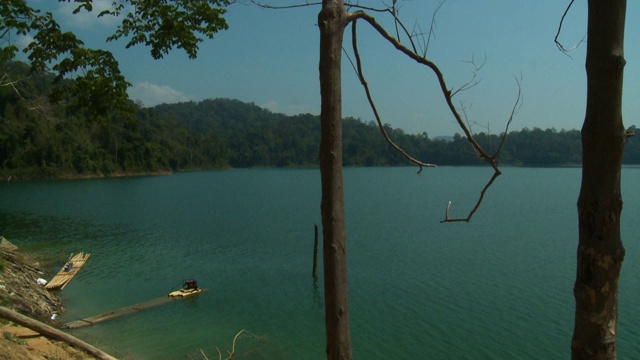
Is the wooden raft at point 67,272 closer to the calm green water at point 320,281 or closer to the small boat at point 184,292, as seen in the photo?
the calm green water at point 320,281

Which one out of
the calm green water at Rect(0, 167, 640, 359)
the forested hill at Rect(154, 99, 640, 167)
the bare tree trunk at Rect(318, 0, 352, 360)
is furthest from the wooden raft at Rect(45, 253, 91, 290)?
the forested hill at Rect(154, 99, 640, 167)

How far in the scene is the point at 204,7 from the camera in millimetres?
5391

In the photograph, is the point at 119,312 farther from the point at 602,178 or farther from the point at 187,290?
the point at 602,178

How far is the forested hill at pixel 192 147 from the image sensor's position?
3068 inches

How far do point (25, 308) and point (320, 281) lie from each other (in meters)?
9.65

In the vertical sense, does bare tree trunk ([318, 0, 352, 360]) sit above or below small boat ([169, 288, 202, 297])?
above

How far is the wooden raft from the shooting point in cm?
1691

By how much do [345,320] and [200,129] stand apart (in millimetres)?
189153

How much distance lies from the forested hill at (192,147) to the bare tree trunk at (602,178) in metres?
29.6

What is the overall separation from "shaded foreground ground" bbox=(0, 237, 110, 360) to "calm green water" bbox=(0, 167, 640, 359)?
0.97m

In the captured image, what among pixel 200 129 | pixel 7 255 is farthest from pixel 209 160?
pixel 7 255

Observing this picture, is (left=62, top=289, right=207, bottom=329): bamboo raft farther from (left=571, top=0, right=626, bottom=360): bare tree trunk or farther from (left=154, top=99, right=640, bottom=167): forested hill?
(left=154, top=99, right=640, bottom=167): forested hill

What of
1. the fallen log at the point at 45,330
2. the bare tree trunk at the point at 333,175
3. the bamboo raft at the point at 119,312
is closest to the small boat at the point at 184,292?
the bamboo raft at the point at 119,312

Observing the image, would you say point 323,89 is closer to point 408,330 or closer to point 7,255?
A: point 408,330
